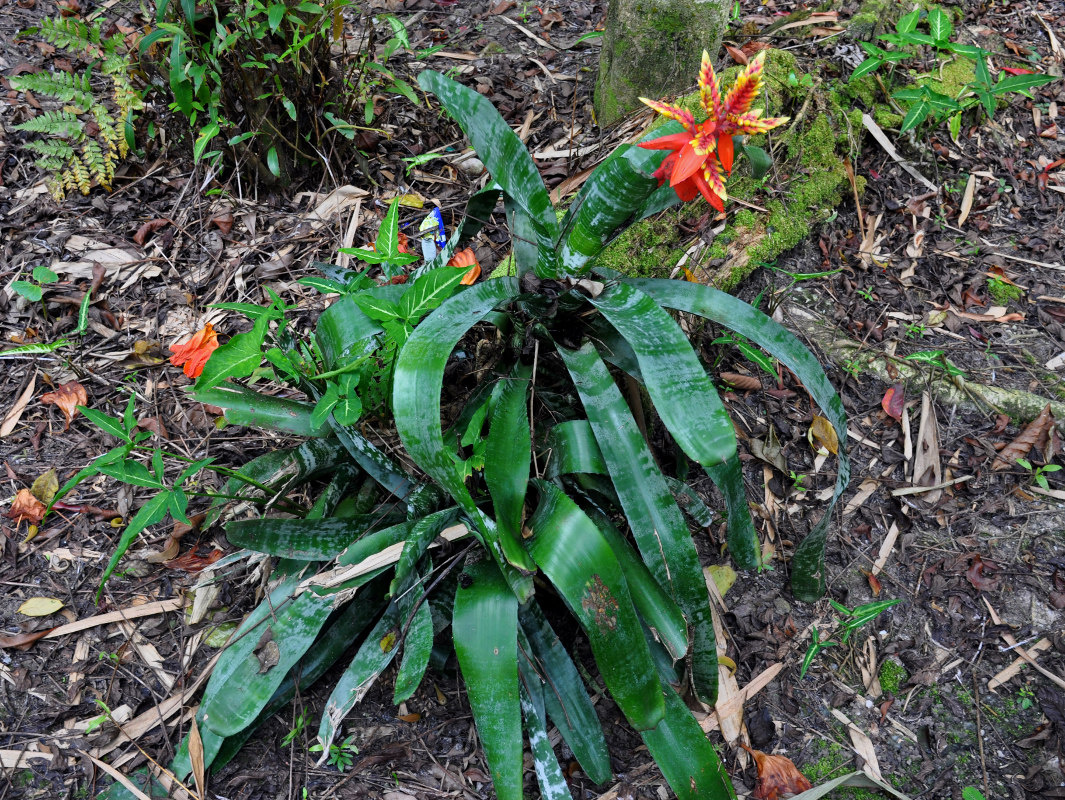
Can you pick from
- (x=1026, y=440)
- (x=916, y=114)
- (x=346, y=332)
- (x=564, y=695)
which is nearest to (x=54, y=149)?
(x=346, y=332)

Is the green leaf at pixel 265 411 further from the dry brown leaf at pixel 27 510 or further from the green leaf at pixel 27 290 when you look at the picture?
the green leaf at pixel 27 290

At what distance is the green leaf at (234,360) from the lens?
140 cm

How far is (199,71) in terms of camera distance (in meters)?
1.98

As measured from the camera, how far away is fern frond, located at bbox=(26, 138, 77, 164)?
2.30 meters

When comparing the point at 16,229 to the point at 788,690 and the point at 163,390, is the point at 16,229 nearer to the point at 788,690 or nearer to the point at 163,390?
the point at 163,390

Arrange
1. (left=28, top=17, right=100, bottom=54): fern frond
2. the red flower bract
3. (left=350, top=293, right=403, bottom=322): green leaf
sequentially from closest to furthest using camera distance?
the red flower bract < (left=350, top=293, right=403, bottom=322): green leaf < (left=28, top=17, right=100, bottom=54): fern frond

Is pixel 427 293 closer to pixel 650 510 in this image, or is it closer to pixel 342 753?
pixel 650 510

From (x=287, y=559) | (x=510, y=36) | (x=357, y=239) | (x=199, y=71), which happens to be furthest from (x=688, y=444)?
(x=510, y=36)

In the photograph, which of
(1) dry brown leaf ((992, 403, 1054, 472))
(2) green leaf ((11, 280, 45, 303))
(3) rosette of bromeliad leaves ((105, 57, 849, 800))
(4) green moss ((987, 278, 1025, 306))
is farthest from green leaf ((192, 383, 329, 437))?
(4) green moss ((987, 278, 1025, 306))

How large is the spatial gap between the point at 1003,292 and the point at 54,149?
332 cm

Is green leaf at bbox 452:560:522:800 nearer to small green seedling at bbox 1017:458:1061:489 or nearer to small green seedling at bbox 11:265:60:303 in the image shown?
small green seedling at bbox 1017:458:1061:489

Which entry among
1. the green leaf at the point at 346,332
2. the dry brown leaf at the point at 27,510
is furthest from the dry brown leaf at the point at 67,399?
the green leaf at the point at 346,332

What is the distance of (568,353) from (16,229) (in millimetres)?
2081

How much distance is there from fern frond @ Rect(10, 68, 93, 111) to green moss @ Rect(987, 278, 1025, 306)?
10.2ft
